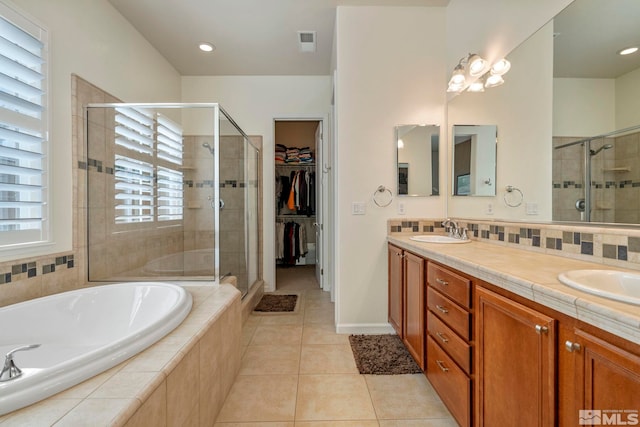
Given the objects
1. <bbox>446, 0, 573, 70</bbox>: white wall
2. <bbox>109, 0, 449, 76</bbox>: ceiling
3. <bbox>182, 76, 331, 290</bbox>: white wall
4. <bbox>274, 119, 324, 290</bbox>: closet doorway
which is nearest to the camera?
<bbox>446, 0, 573, 70</bbox>: white wall

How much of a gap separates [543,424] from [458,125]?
1999mm

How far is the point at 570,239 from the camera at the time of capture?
1.22 metres

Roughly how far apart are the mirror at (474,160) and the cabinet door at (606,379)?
139 centimetres

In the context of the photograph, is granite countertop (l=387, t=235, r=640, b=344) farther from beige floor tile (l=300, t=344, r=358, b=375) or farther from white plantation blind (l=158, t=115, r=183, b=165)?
white plantation blind (l=158, t=115, r=183, b=165)

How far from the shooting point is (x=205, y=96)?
3.30m

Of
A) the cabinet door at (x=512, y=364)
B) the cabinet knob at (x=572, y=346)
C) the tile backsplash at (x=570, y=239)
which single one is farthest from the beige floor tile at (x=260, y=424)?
the tile backsplash at (x=570, y=239)

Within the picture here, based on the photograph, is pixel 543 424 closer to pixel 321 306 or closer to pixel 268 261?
pixel 321 306

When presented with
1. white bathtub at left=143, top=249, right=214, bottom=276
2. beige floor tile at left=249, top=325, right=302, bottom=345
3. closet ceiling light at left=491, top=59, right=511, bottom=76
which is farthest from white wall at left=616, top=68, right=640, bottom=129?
white bathtub at left=143, top=249, right=214, bottom=276

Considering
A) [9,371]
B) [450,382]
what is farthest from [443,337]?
[9,371]

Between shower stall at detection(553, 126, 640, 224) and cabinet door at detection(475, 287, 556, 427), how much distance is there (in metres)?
0.66

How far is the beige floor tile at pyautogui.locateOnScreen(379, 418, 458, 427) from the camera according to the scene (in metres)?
1.32

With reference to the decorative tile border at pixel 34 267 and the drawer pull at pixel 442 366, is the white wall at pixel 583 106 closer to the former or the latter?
the drawer pull at pixel 442 366

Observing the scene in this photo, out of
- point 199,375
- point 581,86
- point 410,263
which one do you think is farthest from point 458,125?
point 199,375

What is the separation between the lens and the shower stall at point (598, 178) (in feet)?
3.41
